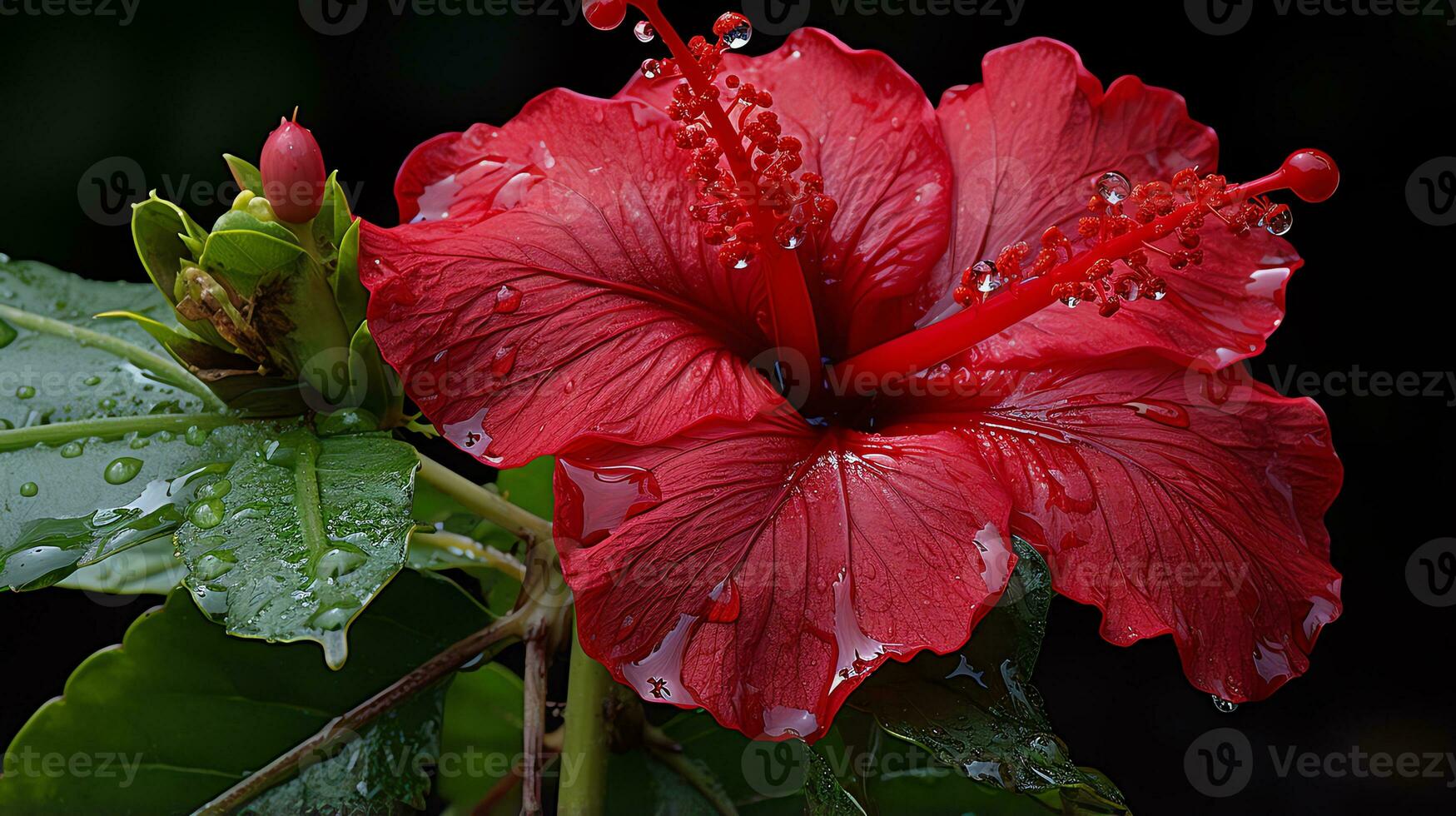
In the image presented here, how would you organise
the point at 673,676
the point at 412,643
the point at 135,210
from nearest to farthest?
1. the point at 673,676
2. the point at 135,210
3. the point at 412,643

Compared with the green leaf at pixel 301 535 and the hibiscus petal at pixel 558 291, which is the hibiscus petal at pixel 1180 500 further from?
the green leaf at pixel 301 535

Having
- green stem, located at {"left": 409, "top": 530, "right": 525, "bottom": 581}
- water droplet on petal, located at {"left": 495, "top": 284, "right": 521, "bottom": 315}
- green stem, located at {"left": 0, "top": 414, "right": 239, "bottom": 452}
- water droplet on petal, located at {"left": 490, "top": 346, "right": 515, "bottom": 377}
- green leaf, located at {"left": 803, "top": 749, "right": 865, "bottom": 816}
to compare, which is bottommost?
green leaf, located at {"left": 803, "top": 749, "right": 865, "bottom": 816}

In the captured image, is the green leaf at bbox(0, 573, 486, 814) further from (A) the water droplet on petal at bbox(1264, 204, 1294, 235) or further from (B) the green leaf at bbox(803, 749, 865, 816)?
(A) the water droplet on petal at bbox(1264, 204, 1294, 235)

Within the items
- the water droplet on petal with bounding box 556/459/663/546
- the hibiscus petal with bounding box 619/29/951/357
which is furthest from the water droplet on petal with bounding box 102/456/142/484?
the hibiscus petal with bounding box 619/29/951/357

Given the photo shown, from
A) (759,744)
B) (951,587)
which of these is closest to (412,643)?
(759,744)

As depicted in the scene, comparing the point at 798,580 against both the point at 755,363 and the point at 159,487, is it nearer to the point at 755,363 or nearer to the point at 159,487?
the point at 755,363

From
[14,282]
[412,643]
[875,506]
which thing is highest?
[14,282]

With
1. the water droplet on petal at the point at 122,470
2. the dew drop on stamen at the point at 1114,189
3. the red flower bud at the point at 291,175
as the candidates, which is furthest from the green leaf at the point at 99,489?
the dew drop on stamen at the point at 1114,189
